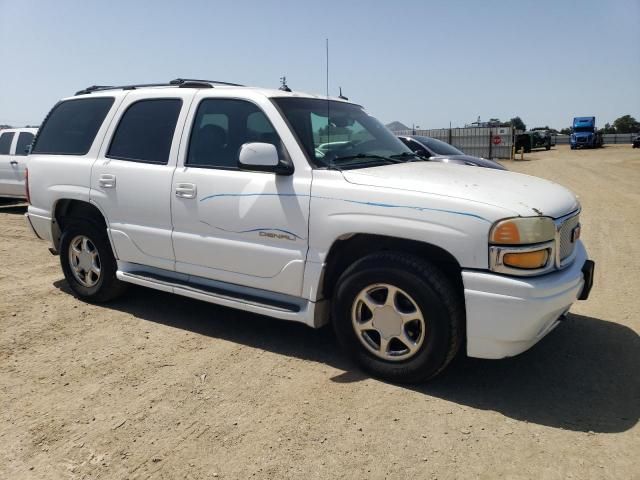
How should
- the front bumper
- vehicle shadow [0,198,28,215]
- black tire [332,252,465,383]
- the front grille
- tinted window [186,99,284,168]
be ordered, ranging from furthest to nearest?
vehicle shadow [0,198,28,215], tinted window [186,99,284,168], the front grille, black tire [332,252,465,383], the front bumper

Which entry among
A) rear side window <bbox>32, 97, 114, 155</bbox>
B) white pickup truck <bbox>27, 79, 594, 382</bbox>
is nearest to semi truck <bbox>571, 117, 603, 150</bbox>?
white pickup truck <bbox>27, 79, 594, 382</bbox>

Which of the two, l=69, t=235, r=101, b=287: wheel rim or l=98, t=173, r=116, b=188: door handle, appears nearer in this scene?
l=98, t=173, r=116, b=188: door handle

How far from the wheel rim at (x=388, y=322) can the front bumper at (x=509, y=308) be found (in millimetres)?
344

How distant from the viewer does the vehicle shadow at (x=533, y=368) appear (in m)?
3.19

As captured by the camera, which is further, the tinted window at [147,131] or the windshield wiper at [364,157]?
the tinted window at [147,131]

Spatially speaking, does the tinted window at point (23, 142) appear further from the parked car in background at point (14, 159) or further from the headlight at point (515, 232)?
the headlight at point (515, 232)

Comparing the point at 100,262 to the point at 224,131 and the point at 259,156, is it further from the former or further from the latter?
the point at 259,156

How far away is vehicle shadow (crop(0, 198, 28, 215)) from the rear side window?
744 cm

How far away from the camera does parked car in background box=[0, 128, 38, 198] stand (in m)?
11.0

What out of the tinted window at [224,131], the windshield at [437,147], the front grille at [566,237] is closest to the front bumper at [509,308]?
the front grille at [566,237]

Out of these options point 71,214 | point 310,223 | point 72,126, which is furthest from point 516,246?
point 72,126

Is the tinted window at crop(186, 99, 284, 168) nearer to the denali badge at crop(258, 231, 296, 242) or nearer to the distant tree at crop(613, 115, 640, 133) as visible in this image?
the denali badge at crop(258, 231, 296, 242)

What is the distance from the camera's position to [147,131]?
4.59 meters

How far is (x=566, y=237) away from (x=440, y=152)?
24.7 ft
